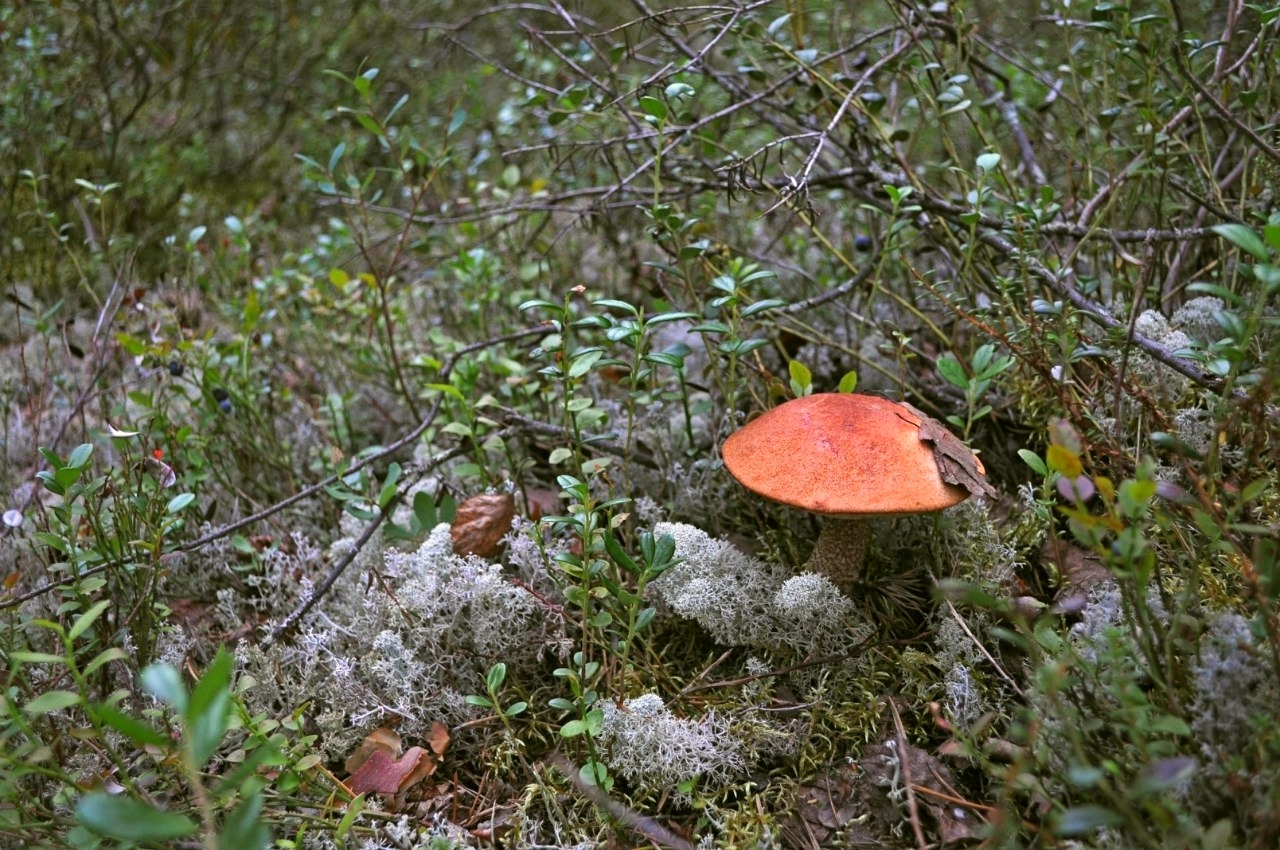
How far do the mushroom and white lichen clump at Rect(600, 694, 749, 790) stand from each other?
0.54 metres

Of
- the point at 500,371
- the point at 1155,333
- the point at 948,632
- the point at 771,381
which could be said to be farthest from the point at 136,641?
the point at 1155,333

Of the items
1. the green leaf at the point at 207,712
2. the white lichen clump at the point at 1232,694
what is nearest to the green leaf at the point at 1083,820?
the white lichen clump at the point at 1232,694

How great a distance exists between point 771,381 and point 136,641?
1.79 m

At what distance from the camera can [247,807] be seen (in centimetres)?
103

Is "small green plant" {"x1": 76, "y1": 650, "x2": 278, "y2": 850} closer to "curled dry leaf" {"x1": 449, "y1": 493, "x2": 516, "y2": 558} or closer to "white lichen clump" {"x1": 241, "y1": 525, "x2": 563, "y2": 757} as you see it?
"white lichen clump" {"x1": 241, "y1": 525, "x2": 563, "y2": 757}

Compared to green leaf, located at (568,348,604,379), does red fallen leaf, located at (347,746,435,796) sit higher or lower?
lower

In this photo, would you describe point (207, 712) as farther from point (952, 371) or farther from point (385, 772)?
point (952, 371)

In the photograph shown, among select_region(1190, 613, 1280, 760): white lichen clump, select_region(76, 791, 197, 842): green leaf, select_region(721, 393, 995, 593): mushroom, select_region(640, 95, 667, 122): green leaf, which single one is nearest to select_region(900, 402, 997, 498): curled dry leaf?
select_region(721, 393, 995, 593): mushroom

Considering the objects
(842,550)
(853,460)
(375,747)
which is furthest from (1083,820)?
(375,747)

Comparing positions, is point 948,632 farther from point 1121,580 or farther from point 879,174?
point 879,174

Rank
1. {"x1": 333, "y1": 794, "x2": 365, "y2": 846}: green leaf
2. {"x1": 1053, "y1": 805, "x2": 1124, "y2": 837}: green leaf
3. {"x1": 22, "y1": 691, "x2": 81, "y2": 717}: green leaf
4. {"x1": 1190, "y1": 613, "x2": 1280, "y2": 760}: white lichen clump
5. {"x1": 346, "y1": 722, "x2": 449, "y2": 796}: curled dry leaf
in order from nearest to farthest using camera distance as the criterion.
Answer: {"x1": 1053, "y1": 805, "x2": 1124, "y2": 837}: green leaf
{"x1": 22, "y1": 691, "x2": 81, "y2": 717}: green leaf
{"x1": 1190, "y1": 613, "x2": 1280, "y2": 760}: white lichen clump
{"x1": 333, "y1": 794, "x2": 365, "y2": 846}: green leaf
{"x1": 346, "y1": 722, "x2": 449, "y2": 796}: curled dry leaf

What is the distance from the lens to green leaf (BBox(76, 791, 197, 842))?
930mm

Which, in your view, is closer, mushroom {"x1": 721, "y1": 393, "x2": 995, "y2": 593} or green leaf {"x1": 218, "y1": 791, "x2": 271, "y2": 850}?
green leaf {"x1": 218, "y1": 791, "x2": 271, "y2": 850}

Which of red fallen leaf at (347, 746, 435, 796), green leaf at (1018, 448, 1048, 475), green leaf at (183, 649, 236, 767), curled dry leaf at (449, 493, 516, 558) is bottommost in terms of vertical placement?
red fallen leaf at (347, 746, 435, 796)
